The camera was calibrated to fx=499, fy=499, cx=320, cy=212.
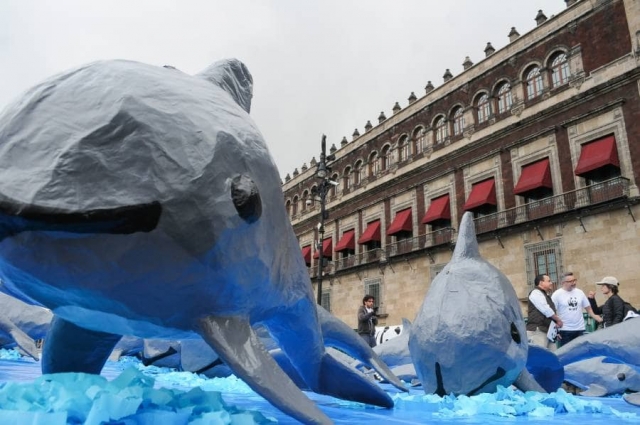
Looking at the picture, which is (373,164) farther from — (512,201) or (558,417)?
(558,417)

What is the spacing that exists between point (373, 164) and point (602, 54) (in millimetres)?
15205

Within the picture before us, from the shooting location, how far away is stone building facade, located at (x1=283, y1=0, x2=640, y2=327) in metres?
19.4

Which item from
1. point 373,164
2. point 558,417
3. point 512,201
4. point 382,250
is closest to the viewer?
point 558,417

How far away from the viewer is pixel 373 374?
8.91 meters

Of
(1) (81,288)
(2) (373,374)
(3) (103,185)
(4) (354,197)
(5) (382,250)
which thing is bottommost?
(2) (373,374)

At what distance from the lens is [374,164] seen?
108ft

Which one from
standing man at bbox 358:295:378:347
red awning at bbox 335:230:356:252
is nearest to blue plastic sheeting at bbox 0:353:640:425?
standing man at bbox 358:295:378:347

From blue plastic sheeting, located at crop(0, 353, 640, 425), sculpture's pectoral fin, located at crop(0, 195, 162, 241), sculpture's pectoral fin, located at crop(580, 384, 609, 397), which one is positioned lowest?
sculpture's pectoral fin, located at crop(580, 384, 609, 397)

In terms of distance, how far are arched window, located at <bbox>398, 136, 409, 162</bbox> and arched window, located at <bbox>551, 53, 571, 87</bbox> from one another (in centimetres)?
931

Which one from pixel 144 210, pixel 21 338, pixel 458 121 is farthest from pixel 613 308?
pixel 458 121

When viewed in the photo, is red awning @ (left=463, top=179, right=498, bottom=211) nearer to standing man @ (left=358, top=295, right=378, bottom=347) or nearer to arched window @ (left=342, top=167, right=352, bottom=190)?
arched window @ (left=342, top=167, right=352, bottom=190)

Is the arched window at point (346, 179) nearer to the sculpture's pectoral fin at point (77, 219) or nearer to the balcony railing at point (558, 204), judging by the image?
the balcony railing at point (558, 204)

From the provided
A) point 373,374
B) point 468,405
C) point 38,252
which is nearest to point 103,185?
point 38,252

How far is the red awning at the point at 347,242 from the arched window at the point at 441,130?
9.03 m
